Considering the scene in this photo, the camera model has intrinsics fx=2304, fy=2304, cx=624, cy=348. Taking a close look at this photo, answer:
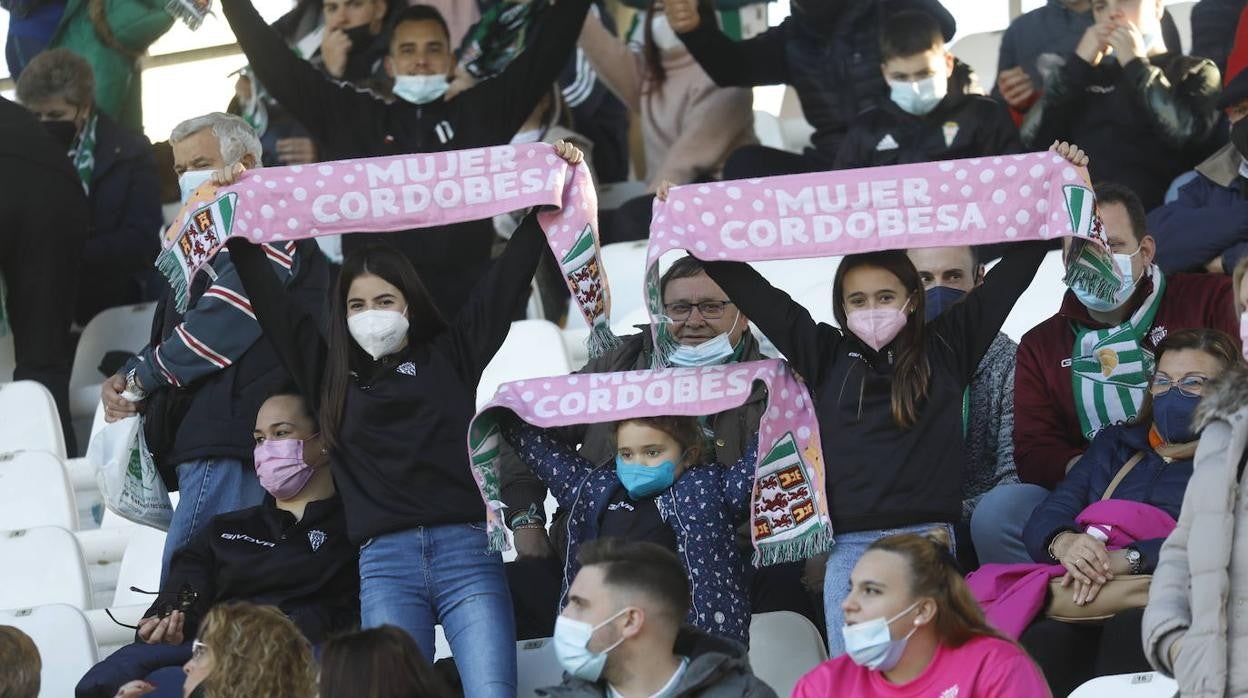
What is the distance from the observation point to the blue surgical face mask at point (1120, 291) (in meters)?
5.60

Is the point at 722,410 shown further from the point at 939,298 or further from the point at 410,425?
the point at 939,298

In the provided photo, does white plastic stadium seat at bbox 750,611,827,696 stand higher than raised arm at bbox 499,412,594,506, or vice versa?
raised arm at bbox 499,412,594,506

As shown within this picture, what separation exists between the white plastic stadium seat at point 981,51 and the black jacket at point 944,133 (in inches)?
74.0

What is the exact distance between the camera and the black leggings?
4.96 metres

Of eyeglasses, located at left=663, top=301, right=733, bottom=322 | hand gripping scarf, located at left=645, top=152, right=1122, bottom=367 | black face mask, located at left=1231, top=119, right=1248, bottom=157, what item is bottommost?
eyeglasses, located at left=663, top=301, right=733, bottom=322

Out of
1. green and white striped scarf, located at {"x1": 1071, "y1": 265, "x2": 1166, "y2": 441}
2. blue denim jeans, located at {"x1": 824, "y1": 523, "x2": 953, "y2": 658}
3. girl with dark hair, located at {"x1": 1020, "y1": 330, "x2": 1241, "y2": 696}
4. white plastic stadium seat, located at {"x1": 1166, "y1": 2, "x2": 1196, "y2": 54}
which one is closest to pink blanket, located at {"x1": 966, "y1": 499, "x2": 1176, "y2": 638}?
girl with dark hair, located at {"x1": 1020, "y1": 330, "x2": 1241, "y2": 696}

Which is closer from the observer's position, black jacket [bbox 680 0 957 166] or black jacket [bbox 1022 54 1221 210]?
black jacket [bbox 1022 54 1221 210]

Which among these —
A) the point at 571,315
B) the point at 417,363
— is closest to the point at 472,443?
the point at 417,363

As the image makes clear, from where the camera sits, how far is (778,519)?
5.22 metres

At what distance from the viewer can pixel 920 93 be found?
7359mm

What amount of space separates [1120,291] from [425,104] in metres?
2.50

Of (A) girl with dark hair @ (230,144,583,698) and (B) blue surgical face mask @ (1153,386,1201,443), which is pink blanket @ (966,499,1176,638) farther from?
(A) girl with dark hair @ (230,144,583,698)

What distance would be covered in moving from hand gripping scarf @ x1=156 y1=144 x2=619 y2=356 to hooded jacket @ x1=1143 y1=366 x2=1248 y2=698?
1951 millimetres

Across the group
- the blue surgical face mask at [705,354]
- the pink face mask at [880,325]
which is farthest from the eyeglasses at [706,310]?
the pink face mask at [880,325]
